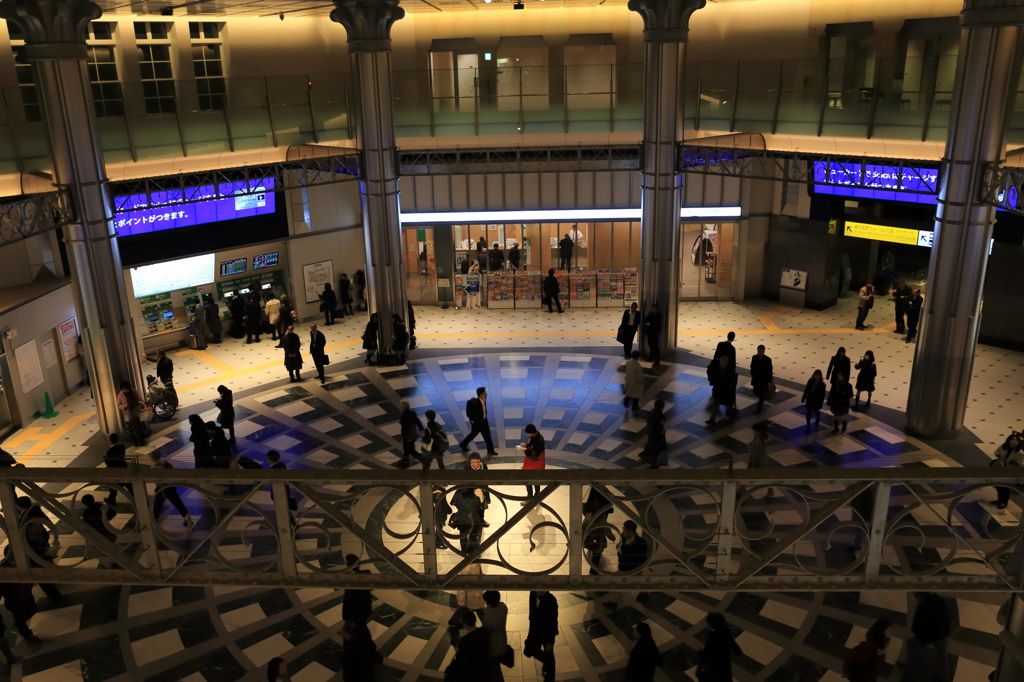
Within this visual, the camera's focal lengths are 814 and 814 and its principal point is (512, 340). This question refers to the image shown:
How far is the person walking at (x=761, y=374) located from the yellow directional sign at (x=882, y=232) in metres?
8.30

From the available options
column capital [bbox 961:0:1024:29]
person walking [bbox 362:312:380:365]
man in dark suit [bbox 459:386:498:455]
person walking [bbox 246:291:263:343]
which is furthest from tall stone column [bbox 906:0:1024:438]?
person walking [bbox 246:291:263:343]

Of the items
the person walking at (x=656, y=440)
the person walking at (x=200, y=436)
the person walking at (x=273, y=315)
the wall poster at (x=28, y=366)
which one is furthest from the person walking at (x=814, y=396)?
the wall poster at (x=28, y=366)

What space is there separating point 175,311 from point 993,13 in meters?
20.0

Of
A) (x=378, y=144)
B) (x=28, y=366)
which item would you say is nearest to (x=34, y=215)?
(x=28, y=366)

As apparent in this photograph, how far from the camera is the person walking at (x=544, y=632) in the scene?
917cm

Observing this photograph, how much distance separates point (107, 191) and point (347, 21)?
6.87 meters

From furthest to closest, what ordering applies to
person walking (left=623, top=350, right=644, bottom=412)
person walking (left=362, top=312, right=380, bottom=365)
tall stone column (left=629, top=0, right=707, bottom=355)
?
person walking (left=362, top=312, right=380, bottom=365) → tall stone column (left=629, top=0, right=707, bottom=355) → person walking (left=623, top=350, right=644, bottom=412)

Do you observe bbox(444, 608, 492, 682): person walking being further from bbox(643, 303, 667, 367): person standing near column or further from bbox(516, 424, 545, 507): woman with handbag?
bbox(643, 303, 667, 367): person standing near column

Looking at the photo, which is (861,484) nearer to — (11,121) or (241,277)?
(11,121)

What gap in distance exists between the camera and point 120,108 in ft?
57.3

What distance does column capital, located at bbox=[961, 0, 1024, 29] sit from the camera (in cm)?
1329

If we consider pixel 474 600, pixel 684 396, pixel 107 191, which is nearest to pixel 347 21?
pixel 107 191

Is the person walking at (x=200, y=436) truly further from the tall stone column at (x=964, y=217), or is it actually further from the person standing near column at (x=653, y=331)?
the tall stone column at (x=964, y=217)

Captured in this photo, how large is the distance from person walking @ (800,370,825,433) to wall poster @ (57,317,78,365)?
1649cm
